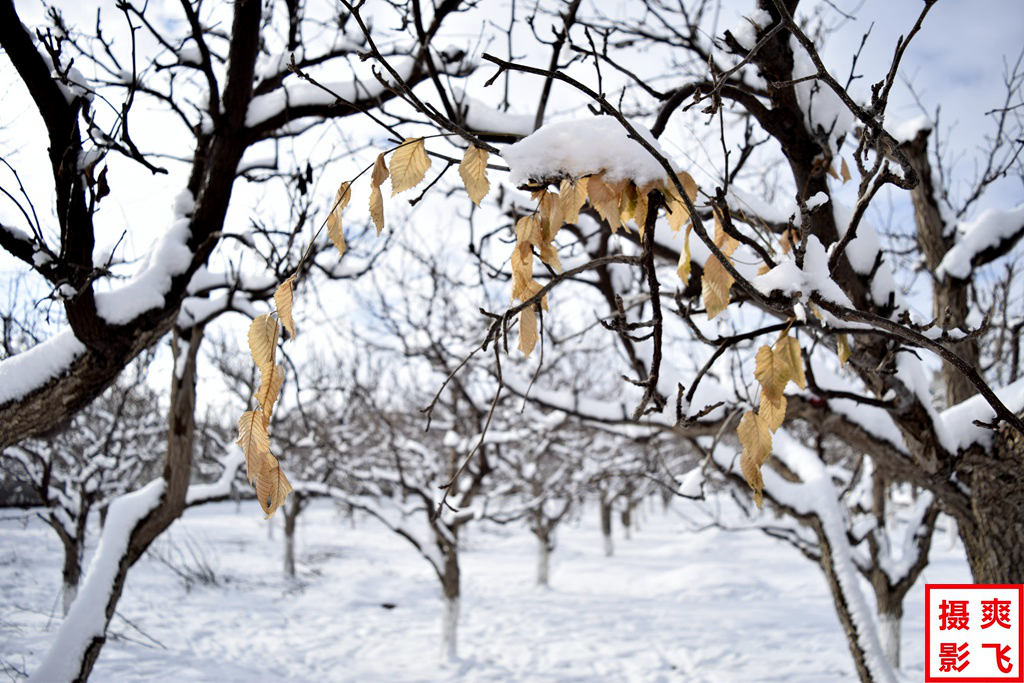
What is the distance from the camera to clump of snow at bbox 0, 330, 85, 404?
2148mm

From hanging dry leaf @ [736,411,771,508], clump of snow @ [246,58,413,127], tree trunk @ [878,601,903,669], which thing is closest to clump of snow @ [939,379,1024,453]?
hanging dry leaf @ [736,411,771,508]

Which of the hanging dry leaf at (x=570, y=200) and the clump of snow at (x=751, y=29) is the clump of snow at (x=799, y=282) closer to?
the hanging dry leaf at (x=570, y=200)

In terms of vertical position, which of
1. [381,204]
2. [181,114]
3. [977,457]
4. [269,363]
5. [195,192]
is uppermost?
[181,114]

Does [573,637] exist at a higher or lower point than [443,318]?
lower

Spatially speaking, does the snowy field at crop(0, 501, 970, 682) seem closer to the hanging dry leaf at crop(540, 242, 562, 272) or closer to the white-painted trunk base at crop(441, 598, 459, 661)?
the white-painted trunk base at crop(441, 598, 459, 661)

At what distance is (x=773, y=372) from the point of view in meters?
0.89

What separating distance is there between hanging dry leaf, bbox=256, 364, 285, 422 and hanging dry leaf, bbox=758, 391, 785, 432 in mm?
758

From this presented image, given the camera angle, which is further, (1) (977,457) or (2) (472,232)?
(2) (472,232)

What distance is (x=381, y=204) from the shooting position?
929 millimetres

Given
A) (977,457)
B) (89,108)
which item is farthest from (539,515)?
(89,108)

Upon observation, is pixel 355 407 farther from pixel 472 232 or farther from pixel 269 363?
pixel 269 363

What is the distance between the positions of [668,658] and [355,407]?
9.31 m

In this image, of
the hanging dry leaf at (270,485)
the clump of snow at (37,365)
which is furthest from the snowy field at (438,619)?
the hanging dry leaf at (270,485)

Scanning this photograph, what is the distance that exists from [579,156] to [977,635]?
138 inches
